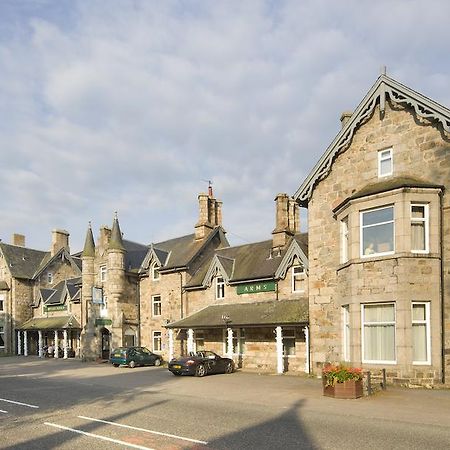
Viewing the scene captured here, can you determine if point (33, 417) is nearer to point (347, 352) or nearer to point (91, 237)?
point (347, 352)

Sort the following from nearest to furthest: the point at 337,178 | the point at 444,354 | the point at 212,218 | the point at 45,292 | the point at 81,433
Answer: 1. the point at 81,433
2. the point at 444,354
3. the point at 337,178
4. the point at 212,218
5. the point at 45,292

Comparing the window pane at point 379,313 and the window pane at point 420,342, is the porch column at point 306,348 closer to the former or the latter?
the window pane at point 379,313

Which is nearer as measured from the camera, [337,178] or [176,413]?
[176,413]

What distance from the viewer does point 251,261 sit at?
32.1 meters

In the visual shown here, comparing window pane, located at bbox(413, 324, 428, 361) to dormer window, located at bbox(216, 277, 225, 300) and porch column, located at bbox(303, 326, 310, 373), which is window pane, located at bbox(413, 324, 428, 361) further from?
dormer window, located at bbox(216, 277, 225, 300)

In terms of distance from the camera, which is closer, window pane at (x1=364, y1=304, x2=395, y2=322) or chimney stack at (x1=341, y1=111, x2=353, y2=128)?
window pane at (x1=364, y1=304, x2=395, y2=322)

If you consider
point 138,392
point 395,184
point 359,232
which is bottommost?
point 138,392

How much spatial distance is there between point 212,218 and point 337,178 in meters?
17.0

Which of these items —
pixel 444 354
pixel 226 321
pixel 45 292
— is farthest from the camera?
pixel 45 292

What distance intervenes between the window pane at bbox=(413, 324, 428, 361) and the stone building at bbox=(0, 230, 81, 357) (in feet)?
110

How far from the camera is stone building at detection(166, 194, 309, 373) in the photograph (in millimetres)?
26797

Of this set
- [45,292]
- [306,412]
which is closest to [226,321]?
[306,412]

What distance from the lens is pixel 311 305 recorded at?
2344 cm

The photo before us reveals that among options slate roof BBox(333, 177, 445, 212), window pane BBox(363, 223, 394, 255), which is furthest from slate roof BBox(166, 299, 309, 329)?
slate roof BBox(333, 177, 445, 212)
